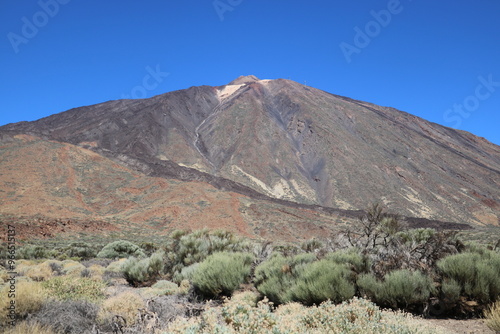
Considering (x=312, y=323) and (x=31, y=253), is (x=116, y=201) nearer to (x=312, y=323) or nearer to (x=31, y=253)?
(x=31, y=253)

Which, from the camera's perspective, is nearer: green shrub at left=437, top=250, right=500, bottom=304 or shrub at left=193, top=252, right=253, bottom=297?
green shrub at left=437, top=250, right=500, bottom=304

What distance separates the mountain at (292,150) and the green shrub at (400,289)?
56.5 meters

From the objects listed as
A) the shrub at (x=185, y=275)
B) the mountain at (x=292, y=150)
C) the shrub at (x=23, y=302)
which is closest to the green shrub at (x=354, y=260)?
the shrub at (x=185, y=275)

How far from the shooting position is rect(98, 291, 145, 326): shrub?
17.7 ft

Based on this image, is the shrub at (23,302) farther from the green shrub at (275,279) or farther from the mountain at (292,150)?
the mountain at (292,150)

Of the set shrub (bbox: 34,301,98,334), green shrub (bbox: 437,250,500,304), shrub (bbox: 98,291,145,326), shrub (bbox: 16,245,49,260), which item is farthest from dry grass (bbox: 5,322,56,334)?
shrub (bbox: 16,245,49,260)

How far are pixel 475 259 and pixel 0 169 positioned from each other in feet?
190

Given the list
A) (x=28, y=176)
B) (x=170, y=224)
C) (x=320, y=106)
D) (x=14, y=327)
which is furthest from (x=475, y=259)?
(x=320, y=106)

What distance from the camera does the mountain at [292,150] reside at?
247 ft

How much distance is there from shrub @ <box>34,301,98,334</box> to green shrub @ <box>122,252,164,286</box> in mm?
5278

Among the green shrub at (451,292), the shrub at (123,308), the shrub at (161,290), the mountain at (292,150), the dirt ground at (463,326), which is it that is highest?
the mountain at (292,150)

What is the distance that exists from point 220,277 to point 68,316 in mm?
3645

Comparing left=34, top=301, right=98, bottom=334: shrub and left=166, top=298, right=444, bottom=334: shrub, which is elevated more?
left=166, top=298, right=444, bottom=334: shrub

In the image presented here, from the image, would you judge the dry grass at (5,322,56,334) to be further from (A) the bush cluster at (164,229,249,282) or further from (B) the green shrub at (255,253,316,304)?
(A) the bush cluster at (164,229,249,282)
